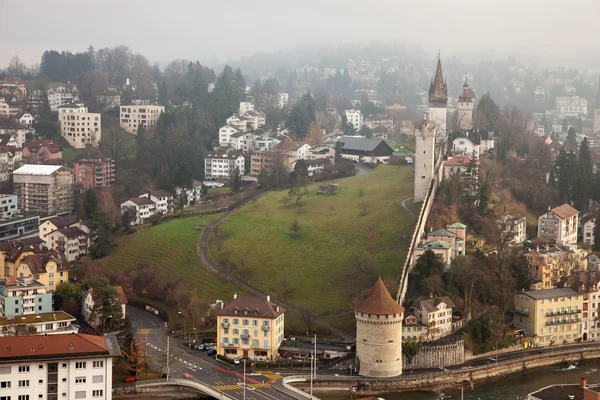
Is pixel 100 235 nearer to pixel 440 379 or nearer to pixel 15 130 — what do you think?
pixel 440 379

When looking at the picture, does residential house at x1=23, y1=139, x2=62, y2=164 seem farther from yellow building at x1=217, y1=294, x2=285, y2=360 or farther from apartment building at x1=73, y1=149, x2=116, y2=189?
yellow building at x1=217, y1=294, x2=285, y2=360

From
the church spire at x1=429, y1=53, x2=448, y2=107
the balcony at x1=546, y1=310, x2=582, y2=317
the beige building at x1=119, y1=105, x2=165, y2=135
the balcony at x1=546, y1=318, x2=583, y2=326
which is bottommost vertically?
the balcony at x1=546, y1=318, x2=583, y2=326

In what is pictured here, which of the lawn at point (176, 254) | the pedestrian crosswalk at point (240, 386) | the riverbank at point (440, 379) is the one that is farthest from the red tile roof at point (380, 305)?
the lawn at point (176, 254)

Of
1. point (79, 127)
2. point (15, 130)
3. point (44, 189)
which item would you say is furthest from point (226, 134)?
point (44, 189)

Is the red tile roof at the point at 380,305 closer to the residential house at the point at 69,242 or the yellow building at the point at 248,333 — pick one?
the yellow building at the point at 248,333

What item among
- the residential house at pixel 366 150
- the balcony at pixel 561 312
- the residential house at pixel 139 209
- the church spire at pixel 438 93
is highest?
the church spire at pixel 438 93

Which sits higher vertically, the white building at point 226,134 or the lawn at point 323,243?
the white building at point 226,134

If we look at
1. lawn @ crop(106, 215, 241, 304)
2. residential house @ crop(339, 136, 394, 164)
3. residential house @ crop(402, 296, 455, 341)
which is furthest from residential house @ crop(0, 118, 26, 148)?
residential house @ crop(402, 296, 455, 341)
